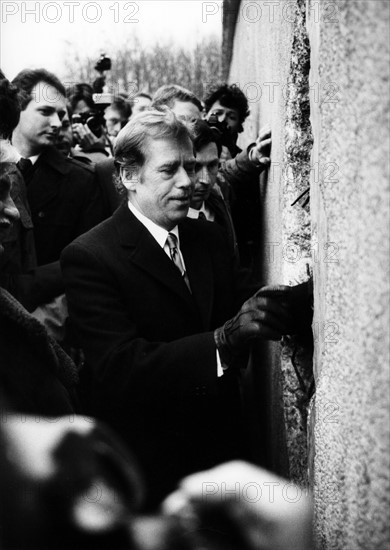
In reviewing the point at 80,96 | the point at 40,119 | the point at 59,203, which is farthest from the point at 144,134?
the point at 80,96

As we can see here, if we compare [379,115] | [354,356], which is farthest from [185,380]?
[379,115]

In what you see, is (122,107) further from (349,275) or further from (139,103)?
(349,275)

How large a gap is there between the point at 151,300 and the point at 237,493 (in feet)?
2.13

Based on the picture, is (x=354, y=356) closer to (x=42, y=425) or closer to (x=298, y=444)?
(x=42, y=425)

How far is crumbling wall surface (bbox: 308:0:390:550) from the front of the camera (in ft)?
4.07

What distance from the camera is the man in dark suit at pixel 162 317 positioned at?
91.7 inches

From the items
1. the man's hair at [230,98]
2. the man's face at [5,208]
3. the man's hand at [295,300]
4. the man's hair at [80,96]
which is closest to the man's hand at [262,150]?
the man's hair at [230,98]

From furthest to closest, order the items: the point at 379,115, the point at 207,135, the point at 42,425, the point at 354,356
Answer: the point at 207,135
the point at 42,425
the point at 354,356
the point at 379,115

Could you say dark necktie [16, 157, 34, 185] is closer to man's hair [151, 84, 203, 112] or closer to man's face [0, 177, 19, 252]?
man's hair [151, 84, 203, 112]

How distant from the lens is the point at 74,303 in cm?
245

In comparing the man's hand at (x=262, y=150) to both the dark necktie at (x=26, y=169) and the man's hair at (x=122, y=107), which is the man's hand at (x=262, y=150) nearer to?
the dark necktie at (x=26, y=169)

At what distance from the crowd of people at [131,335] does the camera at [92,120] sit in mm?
1160

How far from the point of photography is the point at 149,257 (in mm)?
2561

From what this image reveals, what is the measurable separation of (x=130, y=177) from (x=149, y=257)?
0.99 ft
